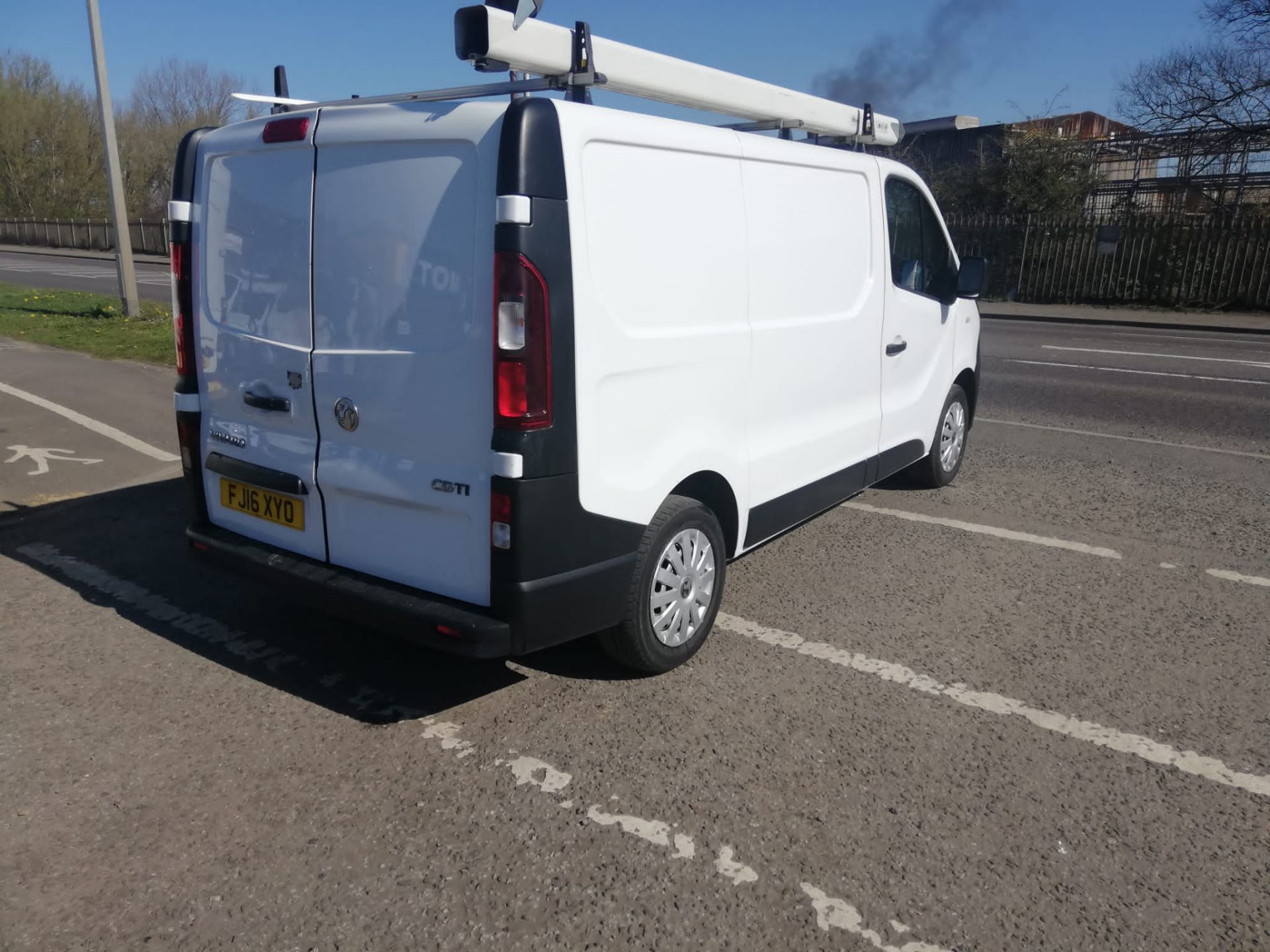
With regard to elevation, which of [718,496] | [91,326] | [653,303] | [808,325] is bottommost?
[91,326]

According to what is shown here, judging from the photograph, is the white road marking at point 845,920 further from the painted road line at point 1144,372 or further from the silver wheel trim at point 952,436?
the painted road line at point 1144,372

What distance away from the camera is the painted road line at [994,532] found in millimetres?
5488

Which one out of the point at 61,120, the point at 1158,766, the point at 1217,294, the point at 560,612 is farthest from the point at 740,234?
the point at 61,120

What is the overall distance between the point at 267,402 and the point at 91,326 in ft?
42.1

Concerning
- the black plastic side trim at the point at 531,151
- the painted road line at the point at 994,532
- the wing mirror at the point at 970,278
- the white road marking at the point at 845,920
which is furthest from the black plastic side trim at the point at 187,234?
the wing mirror at the point at 970,278

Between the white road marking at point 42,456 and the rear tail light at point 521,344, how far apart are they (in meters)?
5.11

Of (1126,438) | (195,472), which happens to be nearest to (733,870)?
(195,472)

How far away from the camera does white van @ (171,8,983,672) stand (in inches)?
125

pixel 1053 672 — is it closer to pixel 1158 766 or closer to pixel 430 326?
pixel 1158 766

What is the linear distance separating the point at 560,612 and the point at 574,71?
187 cm

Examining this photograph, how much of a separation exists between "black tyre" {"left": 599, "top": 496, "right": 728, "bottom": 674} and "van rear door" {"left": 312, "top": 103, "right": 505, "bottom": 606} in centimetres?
64

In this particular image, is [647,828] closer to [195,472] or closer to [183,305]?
[195,472]

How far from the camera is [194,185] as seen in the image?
4.00 m

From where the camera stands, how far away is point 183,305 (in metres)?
4.10
